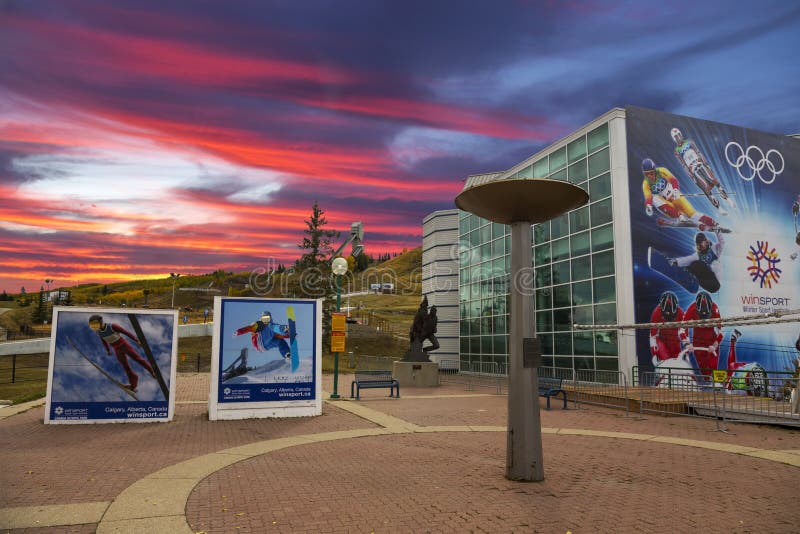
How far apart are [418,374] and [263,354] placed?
12.4 metres

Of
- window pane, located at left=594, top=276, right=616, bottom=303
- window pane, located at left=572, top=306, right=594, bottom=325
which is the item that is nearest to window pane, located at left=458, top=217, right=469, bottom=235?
window pane, located at left=572, top=306, right=594, bottom=325

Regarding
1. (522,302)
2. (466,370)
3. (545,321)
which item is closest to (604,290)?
(545,321)

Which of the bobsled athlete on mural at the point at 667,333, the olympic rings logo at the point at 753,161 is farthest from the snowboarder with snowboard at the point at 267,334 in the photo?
the olympic rings logo at the point at 753,161

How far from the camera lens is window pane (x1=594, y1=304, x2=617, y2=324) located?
2412 cm

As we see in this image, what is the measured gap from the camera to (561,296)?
91.7ft

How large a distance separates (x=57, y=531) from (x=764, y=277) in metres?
31.3

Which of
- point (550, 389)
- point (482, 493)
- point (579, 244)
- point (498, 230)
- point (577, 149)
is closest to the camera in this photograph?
point (482, 493)

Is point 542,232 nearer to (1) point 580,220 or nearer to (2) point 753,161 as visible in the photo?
(1) point 580,220

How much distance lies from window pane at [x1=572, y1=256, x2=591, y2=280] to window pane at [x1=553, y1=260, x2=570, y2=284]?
1.69ft

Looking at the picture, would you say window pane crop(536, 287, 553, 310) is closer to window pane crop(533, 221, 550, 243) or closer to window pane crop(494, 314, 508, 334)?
window pane crop(533, 221, 550, 243)

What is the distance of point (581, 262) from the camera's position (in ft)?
87.2

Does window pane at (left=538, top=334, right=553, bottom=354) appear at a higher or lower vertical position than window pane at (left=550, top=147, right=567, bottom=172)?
lower

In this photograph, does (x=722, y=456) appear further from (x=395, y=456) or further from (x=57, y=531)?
(x=57, y=531)

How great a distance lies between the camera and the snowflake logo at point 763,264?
27.2 metres
